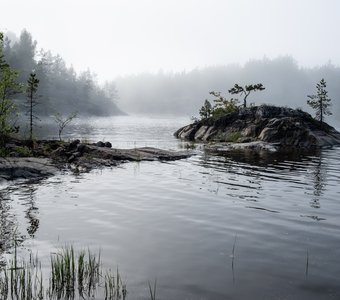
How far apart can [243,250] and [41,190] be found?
41.2ft

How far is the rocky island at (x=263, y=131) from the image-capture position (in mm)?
61500

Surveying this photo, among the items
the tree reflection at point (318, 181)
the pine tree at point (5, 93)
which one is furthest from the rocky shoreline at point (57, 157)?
the tree reflection at point (318, 181)

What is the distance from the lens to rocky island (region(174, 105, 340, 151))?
202 ft

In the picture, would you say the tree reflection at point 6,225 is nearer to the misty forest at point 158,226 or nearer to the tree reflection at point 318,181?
the misty forest at point 158,226

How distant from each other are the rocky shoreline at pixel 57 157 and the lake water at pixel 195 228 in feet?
6.49

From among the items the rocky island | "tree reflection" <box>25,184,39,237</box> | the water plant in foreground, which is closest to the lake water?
"tree reflection" <box>25,184,39,237</box>

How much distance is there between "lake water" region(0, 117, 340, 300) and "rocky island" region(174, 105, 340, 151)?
107ft

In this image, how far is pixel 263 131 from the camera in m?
65.4

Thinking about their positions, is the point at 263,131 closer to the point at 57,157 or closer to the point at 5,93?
the point at 57,157

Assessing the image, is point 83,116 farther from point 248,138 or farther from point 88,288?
point 88,288

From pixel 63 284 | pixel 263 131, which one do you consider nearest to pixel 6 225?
pixel 63 284

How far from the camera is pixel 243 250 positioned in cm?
1192

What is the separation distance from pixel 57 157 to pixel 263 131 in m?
42.8

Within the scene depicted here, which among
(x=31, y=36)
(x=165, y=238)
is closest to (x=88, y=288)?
(x=165, y=238)
